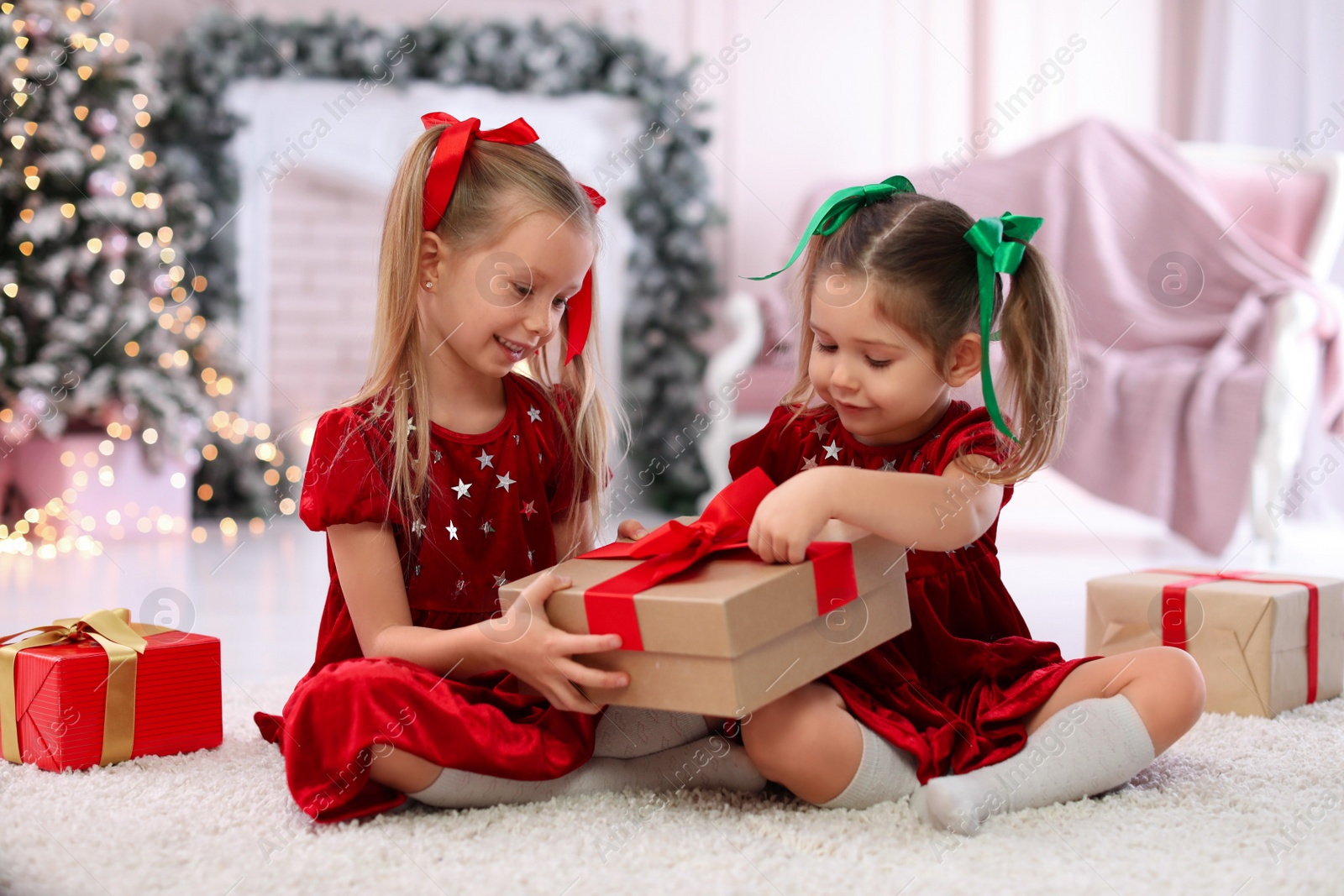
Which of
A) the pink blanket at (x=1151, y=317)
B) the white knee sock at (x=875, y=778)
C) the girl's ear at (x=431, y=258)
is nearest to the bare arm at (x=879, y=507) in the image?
the white knee sock at (x=875, y=778)

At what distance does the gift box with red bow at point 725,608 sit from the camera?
3.24 feet

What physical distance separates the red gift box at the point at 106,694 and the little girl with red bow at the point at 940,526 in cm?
70

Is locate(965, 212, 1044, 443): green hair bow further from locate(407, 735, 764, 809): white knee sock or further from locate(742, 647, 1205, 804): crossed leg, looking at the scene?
locate(407, 735, 764, 809): white knee sock

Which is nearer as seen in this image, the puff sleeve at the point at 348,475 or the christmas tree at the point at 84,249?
the puff sleeve at the point at 348,475

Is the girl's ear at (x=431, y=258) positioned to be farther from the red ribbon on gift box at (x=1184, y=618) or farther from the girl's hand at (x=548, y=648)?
the red ribbon on gift box at (x=1184, y=618)

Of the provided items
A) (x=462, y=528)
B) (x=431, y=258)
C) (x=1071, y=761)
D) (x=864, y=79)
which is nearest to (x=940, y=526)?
(x=1071, y=761)

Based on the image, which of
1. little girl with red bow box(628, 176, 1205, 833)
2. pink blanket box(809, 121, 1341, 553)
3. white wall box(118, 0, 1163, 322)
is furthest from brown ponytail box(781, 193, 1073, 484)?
white wall box(118, 0, 1163, 322)

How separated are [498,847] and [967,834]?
43cm

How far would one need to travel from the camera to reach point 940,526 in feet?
3.65

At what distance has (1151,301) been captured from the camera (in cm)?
335

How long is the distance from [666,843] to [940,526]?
40 centimetres

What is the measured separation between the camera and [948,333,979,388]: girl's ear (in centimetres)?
121

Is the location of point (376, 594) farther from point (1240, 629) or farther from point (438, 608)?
point (1240, 629)

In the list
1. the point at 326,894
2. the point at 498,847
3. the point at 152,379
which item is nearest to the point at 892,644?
the point at 498,847
